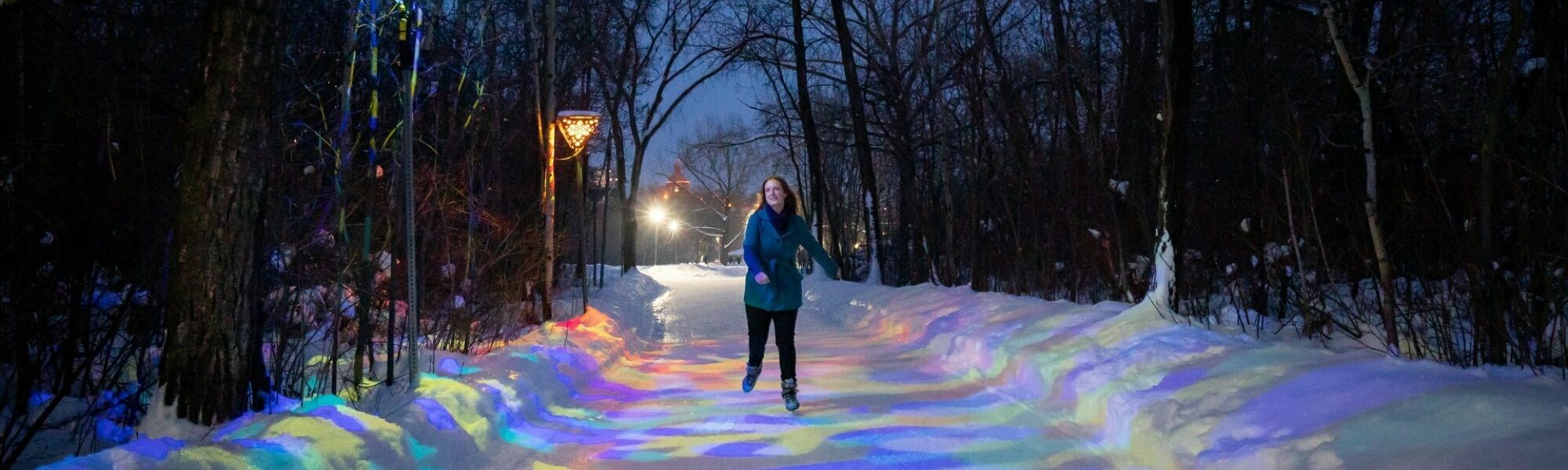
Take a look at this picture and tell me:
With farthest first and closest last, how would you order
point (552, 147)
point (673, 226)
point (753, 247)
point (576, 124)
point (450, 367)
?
point (673, 226) < point (576, 124) < point (552, 147) < point (450, 367) < point (753, 247)

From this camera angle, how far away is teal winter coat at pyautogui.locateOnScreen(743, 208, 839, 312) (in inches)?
271

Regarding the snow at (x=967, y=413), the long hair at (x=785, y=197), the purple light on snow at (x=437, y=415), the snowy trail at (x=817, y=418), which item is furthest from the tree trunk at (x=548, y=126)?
the purple light on snow at (x=437, y=415)

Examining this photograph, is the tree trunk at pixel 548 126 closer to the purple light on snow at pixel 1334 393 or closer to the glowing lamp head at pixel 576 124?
the glowing lamp head at pixel 576 124

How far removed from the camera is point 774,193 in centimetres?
691

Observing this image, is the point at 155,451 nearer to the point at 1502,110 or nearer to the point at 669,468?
the point at 669,468

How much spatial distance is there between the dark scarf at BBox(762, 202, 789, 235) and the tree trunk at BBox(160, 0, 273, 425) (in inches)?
136

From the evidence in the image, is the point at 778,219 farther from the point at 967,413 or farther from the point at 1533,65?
the point at 1533,65

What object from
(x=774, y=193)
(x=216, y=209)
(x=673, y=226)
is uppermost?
(x=673, y=226)

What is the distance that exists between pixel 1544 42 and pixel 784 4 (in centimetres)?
2004

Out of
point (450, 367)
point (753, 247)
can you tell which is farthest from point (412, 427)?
point (753, 247)

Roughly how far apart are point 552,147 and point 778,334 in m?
6.64

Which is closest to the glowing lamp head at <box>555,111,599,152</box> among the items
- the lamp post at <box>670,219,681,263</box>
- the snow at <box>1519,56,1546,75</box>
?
the snow at <box>1519,56,1546,75</box>

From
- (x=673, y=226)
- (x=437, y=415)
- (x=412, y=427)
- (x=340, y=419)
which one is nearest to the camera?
(x=340, y=419)

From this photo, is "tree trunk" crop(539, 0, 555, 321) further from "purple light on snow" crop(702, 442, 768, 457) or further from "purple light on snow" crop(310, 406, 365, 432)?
"purple light on snow" crop(702, 442, 768, 457)
